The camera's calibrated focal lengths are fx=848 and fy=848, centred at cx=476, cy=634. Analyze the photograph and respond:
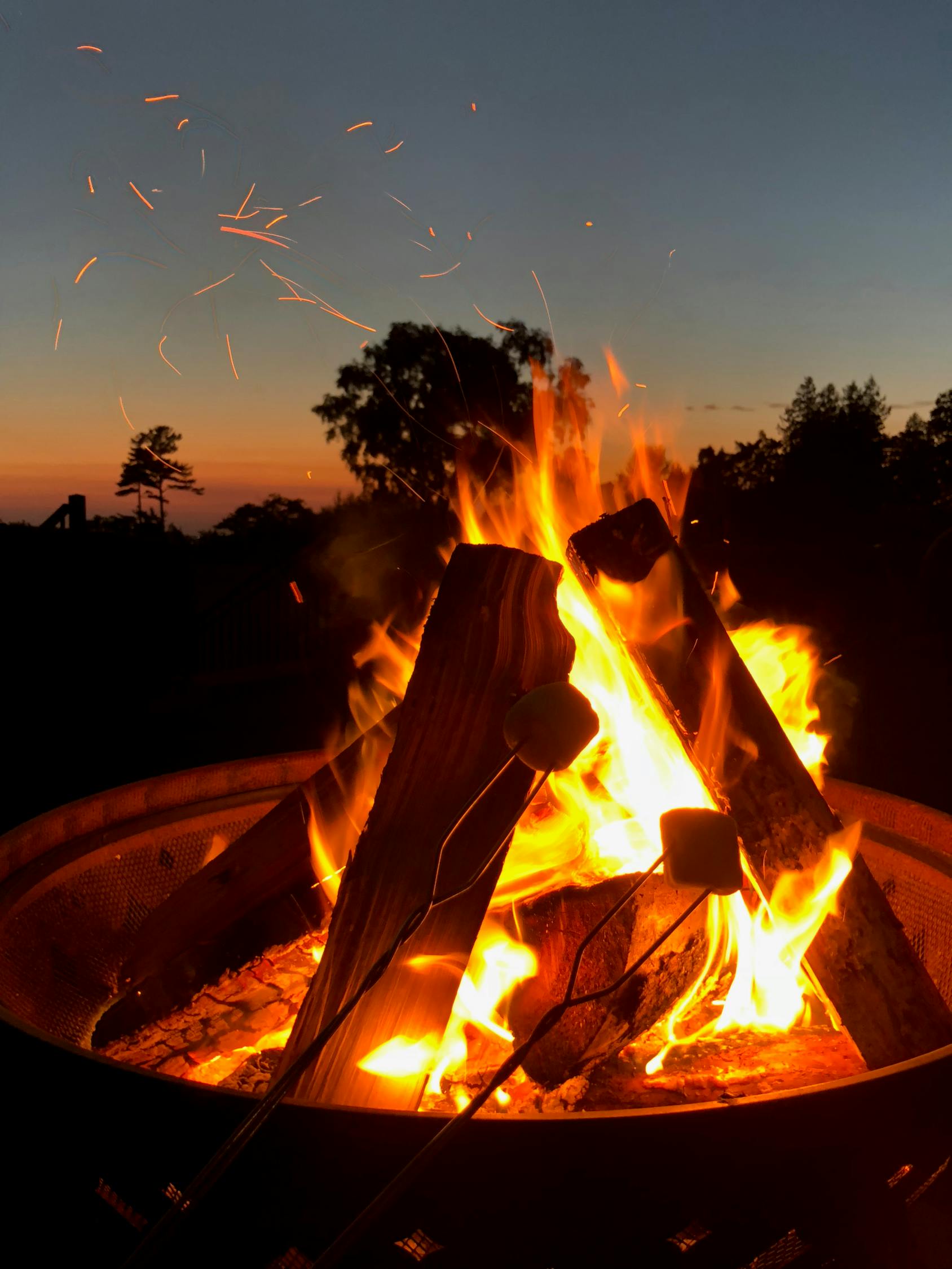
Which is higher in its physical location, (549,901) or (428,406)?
(428,406)

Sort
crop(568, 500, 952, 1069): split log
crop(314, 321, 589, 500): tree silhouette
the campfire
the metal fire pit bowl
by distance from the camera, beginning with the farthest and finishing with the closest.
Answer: crop(314, 321, 589, 500): tree silhouette
crop(568, 500, 952, 1069): split log
the campfire
the metal fire pit bowl

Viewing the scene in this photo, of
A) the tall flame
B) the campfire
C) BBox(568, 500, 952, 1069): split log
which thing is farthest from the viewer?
the tall flame

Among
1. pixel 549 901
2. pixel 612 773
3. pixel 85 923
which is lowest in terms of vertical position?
pixel 549 901

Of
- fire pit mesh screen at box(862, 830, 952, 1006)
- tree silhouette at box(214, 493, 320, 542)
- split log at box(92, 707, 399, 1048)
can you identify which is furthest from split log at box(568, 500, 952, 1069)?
tree silhouette at box(214, 493, 320, 542)

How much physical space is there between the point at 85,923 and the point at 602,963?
1.38 m

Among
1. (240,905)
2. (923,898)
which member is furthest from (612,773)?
(240,905)

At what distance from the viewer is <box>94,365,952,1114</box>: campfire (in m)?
1.62

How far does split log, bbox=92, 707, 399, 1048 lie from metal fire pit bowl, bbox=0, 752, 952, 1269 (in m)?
0.81

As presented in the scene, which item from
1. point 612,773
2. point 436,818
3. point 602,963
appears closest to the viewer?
point 436,818

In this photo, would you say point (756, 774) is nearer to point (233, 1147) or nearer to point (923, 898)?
point (923, 898)

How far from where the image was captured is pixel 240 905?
2334 millimetres

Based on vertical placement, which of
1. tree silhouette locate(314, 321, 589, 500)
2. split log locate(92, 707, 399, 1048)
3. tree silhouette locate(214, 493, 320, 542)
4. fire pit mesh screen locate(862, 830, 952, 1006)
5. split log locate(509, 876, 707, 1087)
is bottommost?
fire pit mesh screen locate(862, 830, 952, 1006)

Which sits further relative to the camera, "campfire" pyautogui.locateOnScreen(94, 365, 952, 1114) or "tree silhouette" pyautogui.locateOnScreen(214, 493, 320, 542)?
"tree silhouette" pyautogui.locateOnScreen(214, 493, 320, 542)

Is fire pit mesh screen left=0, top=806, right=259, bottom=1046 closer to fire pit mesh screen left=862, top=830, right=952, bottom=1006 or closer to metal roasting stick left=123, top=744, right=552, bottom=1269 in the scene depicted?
metal roasting stick left=123, top=744, right=552, bottom=1269
